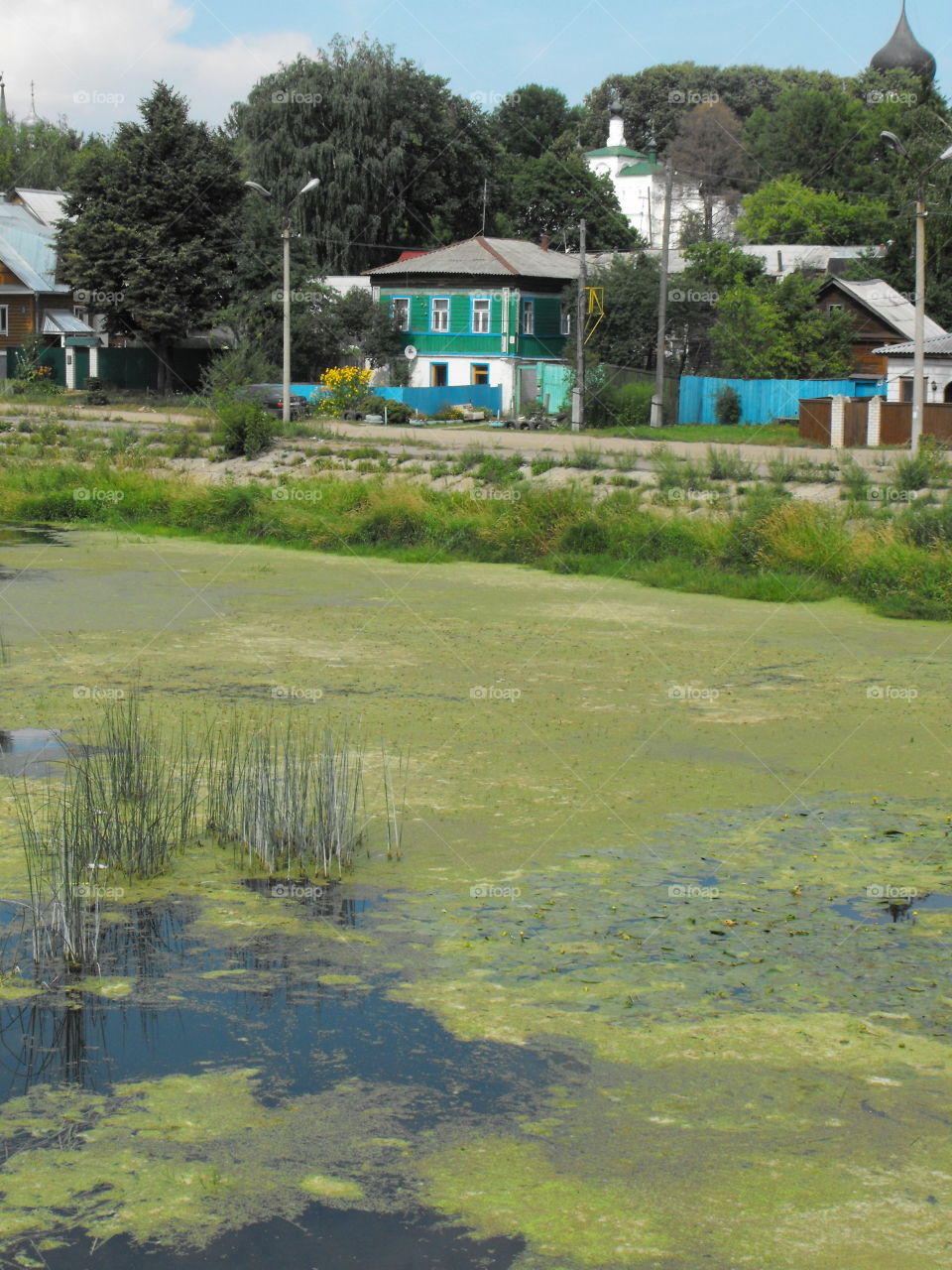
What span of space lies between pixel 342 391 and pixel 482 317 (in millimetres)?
11151

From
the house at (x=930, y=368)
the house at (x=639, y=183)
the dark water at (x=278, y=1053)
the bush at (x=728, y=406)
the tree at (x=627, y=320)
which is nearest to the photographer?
the dark water at (x=278, y=1053)

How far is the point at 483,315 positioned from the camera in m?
47.7

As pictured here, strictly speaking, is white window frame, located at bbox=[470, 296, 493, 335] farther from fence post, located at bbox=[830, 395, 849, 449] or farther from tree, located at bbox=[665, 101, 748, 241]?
tree, located at bbox=[665, 101, 748, 241]

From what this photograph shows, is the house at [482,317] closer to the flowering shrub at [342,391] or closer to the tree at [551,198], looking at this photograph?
the flowering shrub at [342,391]

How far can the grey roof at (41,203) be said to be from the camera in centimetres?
5416

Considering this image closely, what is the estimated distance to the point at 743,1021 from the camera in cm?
582

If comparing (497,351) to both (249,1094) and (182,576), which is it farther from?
(249,1094)

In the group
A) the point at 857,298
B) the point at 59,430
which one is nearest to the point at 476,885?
the point at 59,430
